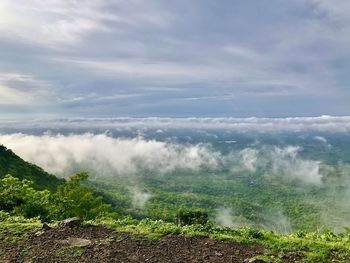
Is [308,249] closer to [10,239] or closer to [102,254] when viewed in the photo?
[102,254]

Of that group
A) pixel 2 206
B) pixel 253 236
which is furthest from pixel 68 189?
pixel 253 236

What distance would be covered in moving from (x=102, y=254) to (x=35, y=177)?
160 meters

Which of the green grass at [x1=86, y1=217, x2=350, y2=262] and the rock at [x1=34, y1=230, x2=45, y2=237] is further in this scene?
the rock at [x1=34, y1=230, x2=45, y2=237]

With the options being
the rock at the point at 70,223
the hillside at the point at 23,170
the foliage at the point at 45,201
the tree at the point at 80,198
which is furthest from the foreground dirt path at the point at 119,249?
the hillside at the point at 23,170

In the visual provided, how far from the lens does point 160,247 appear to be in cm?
1847

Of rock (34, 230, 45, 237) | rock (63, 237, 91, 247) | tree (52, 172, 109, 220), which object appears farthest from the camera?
tree (52, 172, 109, 220)

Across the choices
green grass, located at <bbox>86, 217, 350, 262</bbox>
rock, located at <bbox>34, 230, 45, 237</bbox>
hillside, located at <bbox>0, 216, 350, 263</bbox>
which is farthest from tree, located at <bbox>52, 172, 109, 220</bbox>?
green grass, located at <bbox>86, 217, 350, 262</bbox>

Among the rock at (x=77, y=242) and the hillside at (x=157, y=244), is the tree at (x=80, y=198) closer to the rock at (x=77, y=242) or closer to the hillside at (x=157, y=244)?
the hillside at (x=157, y=244)

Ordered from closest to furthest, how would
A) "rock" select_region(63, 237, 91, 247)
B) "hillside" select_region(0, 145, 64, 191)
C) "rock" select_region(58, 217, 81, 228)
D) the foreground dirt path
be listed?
the foreground dirt path, "rock" select_region(63, 237, 91, 247), "rock" select_region(58, 217, 81, 228), "hillside" select_region(0, 145, 64, 191)

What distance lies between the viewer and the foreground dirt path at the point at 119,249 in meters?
17.5

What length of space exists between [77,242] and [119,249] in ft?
7.26

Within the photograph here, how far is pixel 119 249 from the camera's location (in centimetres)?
1834

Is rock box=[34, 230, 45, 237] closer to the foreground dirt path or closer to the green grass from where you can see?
the foreground dirt path

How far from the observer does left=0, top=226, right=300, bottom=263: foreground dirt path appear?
57.3 ft
